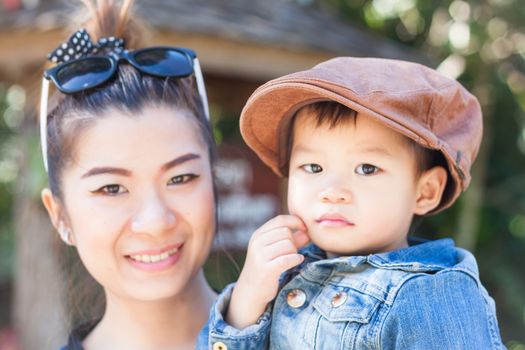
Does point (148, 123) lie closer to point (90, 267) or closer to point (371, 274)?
point (90, 267)

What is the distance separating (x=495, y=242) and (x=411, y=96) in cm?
606

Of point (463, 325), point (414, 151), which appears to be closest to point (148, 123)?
point (414, 151)

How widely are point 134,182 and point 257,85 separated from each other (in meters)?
4.18

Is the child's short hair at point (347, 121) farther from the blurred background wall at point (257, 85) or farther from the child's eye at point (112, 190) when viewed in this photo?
the blurred background wall at point (257, 85)

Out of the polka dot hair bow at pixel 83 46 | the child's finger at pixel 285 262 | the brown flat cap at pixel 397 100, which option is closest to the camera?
the brown flat cap at pixel 397 100

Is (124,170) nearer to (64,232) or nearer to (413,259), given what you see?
(64,232)

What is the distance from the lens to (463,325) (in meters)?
1.53

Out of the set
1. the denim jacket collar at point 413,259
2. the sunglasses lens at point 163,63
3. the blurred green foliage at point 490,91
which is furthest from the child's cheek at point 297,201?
the blurred green foliage at point 490,91

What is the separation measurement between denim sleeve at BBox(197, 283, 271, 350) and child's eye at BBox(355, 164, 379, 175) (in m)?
0.43

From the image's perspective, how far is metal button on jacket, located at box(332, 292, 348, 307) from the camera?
5.48 feet

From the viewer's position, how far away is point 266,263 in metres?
1.79

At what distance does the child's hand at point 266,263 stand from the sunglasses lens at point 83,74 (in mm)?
712

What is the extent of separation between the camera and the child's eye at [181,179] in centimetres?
207

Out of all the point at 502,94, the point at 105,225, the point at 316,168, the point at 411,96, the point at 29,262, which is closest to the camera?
the point at 411,96
